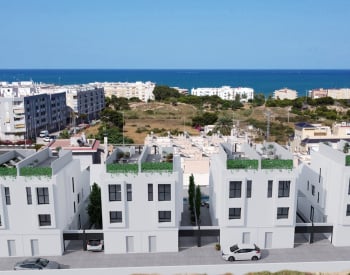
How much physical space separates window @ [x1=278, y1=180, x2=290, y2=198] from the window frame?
8.99 feet

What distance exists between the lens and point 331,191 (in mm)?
25438

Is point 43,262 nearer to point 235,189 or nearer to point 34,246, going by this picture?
point 34,246

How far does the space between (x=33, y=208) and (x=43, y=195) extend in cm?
110

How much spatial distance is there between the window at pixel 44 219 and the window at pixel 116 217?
414cm

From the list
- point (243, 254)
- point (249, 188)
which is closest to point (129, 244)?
point (243, 254)

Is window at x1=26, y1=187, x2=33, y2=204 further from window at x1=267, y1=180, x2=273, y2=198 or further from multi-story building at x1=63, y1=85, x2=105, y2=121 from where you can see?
multi-story building at x1=63, y1=85, x2=105, y2=121

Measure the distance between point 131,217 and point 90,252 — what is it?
13.7ft

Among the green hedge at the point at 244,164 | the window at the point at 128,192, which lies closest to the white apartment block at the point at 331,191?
the green hedge at the point at 244,164

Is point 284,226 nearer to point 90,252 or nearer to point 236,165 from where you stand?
point 236,165

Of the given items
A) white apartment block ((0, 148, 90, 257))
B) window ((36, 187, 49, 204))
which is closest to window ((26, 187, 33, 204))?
white apartment block ((0, 148, 90, 257))

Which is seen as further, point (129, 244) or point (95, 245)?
point (95, 245)

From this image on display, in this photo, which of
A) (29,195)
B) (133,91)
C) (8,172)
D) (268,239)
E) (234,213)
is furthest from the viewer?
(133,91)

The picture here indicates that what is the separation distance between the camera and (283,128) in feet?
261

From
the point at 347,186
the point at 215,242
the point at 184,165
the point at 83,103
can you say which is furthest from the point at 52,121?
the point at 347,186
